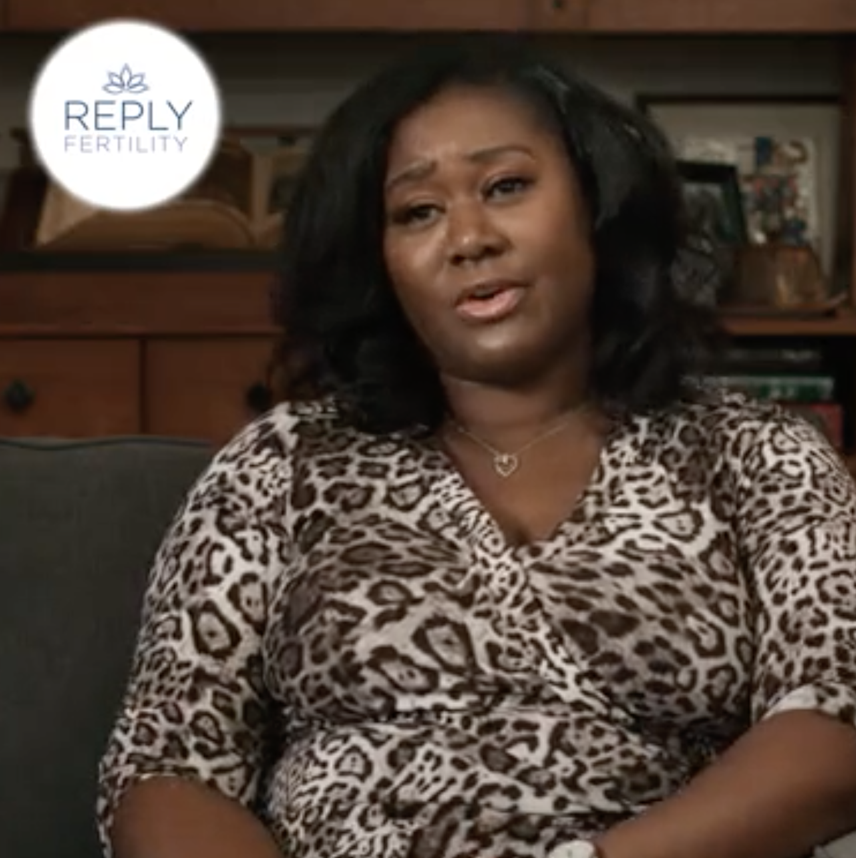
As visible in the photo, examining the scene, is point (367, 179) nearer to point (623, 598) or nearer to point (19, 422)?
point (623, 598)

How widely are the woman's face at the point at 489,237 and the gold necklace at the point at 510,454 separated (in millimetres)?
45

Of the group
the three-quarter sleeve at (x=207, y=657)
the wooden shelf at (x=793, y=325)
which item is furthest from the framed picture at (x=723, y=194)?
the three-quarter sleeve at (x=207, y=657)

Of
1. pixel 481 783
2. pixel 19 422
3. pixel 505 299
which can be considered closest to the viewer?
pixel 481 783

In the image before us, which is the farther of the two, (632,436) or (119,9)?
(119,9)

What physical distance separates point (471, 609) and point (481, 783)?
130 mm

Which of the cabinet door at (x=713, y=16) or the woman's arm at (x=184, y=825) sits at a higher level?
the cabinet door at (x=713, y=16)

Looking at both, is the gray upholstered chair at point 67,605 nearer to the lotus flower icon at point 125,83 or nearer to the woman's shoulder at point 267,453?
the woman's shoulder at point 267,453

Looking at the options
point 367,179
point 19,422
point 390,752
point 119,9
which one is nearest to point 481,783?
point 390,752

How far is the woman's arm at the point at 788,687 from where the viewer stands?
1.36 m

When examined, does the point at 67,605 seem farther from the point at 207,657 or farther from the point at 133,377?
the point at 133,377

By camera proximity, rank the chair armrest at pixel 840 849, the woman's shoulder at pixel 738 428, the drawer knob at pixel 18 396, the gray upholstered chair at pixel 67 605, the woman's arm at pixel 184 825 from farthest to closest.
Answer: the drawer knob at pixel 18 396 < the gray upholstered chair at pixel 67 605 < the woman's shoulder at pixel 738 428 < the woman's arm at pixel 184 825 < the chair armrest at pixel 840 849

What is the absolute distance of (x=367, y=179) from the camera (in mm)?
A: 1665

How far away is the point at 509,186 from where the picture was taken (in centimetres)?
160

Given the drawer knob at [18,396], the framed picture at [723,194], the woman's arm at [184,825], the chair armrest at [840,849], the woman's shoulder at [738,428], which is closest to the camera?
the chair armrest at [840,849]
